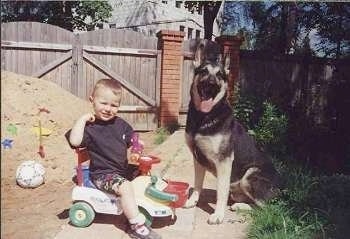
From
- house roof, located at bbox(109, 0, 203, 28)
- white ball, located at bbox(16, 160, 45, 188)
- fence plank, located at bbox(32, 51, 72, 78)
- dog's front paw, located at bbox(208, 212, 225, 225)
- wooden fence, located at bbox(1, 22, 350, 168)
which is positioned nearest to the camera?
dog's front paw, located at bbox(208, 212, 225, 225)

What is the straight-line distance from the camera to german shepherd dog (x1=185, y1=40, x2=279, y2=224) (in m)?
3.24

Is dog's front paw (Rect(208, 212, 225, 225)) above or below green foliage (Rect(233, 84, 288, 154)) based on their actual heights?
below

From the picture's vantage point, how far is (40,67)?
7277 mm

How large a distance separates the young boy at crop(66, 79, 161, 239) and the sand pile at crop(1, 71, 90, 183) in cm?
213

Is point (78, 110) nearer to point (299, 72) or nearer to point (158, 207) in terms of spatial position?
point (158, 207)

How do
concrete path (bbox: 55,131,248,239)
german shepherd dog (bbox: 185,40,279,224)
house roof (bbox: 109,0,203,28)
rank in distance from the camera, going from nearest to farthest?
concrete path (bbox: 55,131,248,239), german shepherd dog (bbox: 185,40,279,224), house roof (bbox: 109,0,203,28)

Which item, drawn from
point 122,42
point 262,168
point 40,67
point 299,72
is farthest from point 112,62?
point 262,168

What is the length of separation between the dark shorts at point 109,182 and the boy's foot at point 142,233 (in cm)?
27

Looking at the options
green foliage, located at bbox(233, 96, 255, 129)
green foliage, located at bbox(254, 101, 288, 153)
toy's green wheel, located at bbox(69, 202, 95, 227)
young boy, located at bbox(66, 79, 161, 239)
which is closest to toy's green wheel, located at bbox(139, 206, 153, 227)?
young boy, located at bbox(66, 79, 161, 239)

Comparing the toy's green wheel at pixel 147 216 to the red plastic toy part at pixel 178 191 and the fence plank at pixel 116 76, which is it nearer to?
the red plastic toy part at pixel 178 191

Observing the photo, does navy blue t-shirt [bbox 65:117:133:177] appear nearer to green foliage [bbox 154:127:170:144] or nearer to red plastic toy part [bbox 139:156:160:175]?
red plastic toy part [bbox 139:156:160:175]

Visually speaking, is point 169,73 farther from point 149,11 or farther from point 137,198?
point 137,198

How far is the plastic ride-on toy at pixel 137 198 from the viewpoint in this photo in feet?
9.86

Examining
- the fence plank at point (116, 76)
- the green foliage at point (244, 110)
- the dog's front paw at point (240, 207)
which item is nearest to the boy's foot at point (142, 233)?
the dog's front paw at point (240, 207)
